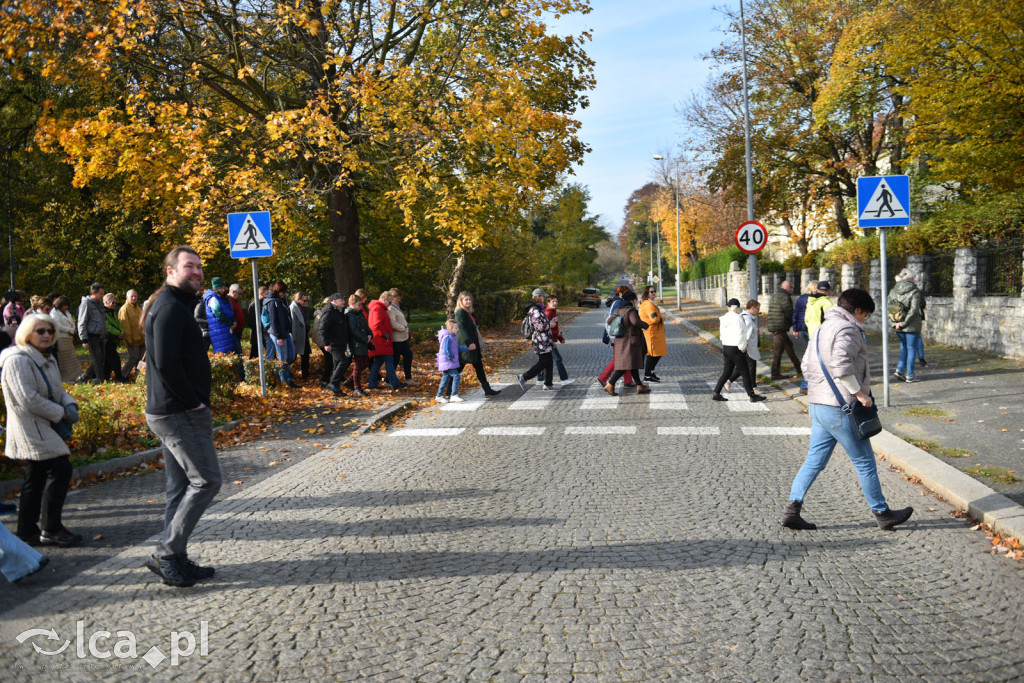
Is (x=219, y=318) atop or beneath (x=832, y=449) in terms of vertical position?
atop

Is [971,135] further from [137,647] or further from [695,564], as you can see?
[137,647]

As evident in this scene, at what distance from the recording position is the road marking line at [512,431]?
31.5 feet

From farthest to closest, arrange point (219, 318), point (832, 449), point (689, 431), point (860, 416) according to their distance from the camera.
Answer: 1. point (219, 318)
2. point (689, 431)
3. point (832, 449)
4. point (860, 416)

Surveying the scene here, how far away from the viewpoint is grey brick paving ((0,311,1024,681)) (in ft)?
11.7

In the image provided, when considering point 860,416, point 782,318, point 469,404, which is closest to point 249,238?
point 469,404

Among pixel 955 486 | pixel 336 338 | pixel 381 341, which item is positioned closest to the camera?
pixel 955 486

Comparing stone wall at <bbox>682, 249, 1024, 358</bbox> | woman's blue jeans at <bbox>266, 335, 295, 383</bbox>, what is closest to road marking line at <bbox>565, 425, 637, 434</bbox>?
stone wall at <bbox>682, 249, 1024, 358</bbox>

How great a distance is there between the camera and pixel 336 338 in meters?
13.0

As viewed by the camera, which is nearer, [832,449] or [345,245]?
[832,449]

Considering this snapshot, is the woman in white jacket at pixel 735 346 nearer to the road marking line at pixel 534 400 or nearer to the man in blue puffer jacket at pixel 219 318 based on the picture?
the road marking line at pixel 534 400

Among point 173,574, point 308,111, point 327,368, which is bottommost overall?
point 173,574

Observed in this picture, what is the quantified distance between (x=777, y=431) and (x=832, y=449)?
159 inches

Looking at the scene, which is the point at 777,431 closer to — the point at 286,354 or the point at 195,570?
the point at 195,570

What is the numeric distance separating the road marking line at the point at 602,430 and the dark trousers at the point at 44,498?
564cm
